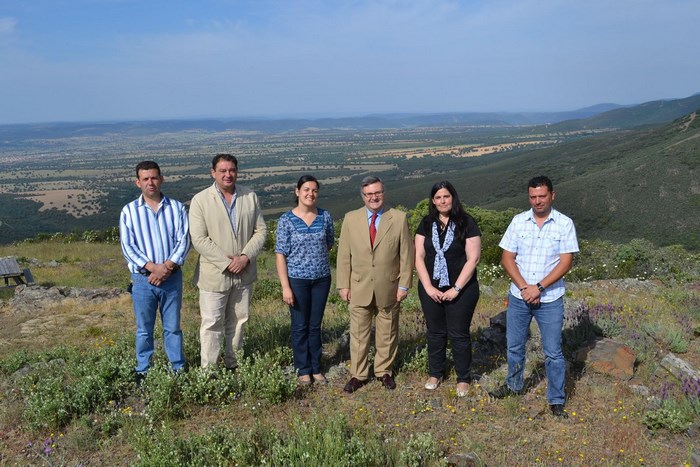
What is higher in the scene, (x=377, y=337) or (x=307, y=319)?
(x=307, y=319)

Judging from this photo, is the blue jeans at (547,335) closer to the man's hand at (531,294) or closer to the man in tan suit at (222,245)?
the man's hand at (531,294)

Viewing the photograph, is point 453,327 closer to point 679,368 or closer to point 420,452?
point 420,452

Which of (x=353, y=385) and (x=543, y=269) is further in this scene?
(x=353, y=385)

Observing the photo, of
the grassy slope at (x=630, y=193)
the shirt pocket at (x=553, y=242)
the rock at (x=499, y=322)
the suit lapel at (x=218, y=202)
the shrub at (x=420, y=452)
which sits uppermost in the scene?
the suit lapel at (x=218, y=202)

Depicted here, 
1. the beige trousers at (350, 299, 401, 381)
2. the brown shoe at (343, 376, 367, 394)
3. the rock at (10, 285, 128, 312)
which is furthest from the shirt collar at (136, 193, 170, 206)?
the rock at (10, 285, 128, 312)

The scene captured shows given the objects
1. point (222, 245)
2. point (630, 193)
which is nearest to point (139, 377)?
point (222, 245)

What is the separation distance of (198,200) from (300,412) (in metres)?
1.90

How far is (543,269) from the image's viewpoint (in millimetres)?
3906

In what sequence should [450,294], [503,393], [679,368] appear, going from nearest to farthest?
[450,294], [503,393], [679,368]

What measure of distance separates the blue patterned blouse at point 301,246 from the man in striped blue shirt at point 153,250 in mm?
844

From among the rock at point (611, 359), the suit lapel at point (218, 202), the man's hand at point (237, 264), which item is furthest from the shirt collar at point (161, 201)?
the rock at point (611, 359)

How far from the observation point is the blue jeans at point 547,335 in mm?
3953

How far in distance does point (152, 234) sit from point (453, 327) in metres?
2.59

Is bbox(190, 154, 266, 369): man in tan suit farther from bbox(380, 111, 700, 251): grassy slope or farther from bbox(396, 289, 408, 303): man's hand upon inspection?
bbox(380, 111, 700, 251): grassy slope
